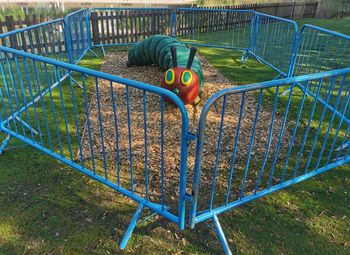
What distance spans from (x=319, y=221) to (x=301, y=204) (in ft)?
0.91

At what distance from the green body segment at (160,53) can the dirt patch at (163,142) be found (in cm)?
82

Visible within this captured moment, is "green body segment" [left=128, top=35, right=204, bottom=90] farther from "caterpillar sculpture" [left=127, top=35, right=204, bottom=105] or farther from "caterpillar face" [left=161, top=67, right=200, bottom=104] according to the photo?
"caterpillar face" [left=161, top=67, right=200, bottom=104]

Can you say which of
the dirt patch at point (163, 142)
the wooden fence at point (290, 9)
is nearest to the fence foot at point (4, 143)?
the dirt patch at point (163, 142)

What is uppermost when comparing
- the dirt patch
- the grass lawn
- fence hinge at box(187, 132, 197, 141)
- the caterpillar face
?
fence hinge at box(187, 132, 197, 141)

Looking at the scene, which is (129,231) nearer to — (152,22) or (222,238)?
(222,238)

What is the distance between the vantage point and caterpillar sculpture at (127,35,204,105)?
509 centimetres

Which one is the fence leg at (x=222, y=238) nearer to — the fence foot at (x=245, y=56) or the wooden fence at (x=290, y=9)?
the fence foot at (x=245, y=56)

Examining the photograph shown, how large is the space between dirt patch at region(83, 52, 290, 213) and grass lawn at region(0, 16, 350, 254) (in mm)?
391

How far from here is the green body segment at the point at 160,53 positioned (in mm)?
5973

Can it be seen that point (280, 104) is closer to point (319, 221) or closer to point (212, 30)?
point (319, 221)

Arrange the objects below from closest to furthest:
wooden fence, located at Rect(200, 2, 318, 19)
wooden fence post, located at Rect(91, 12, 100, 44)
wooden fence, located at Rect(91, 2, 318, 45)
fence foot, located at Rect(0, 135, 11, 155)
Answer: fence foot, located at Rect(0, 135, 11, 155), wooden fence post, located at Rect(91, 12, 100, 44), wooden fence, located at Rect(91, 2, 318, 45), wooden fence, located at Rect(200, 2, 318, 19)

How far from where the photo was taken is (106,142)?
452 centimetres

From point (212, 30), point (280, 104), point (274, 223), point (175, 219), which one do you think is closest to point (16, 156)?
point (175, 219)

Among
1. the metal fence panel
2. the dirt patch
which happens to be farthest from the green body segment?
the metal fence panel
